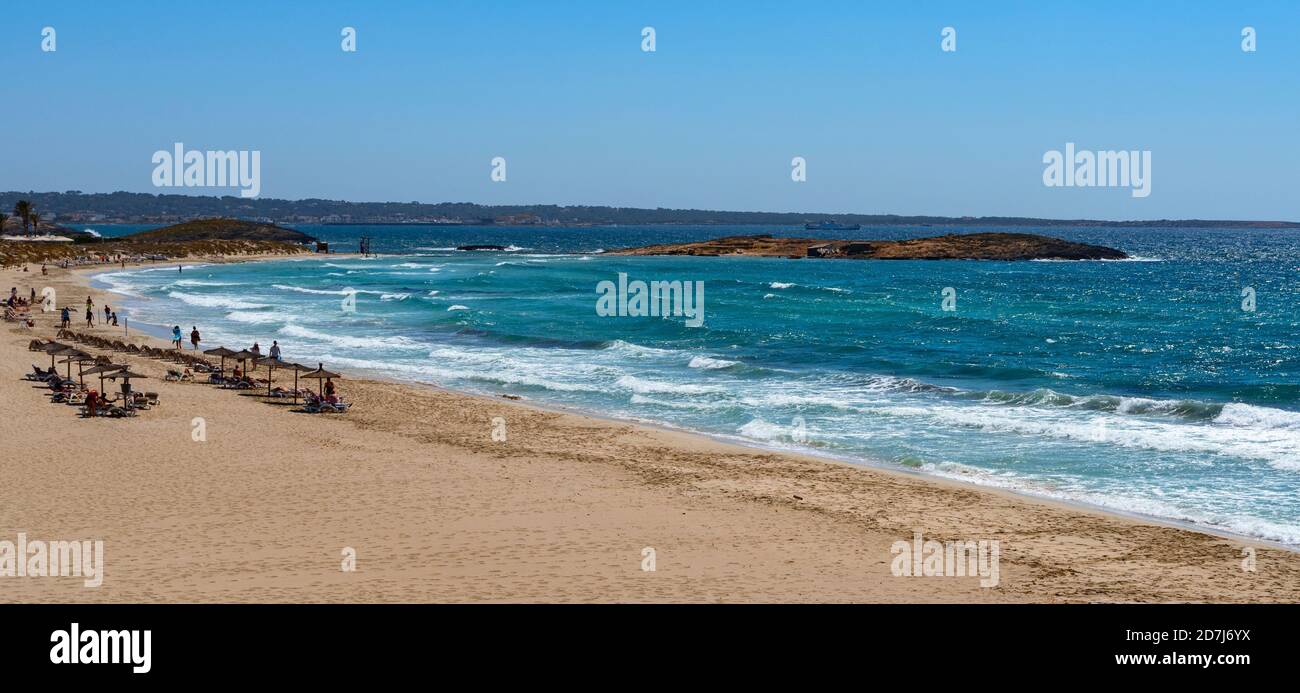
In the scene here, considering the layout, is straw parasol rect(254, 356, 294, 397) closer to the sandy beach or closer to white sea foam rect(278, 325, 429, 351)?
the sandy beach

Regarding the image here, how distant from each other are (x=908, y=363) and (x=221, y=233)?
435 feet

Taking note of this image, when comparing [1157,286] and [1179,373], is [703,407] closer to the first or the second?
[1179,373]

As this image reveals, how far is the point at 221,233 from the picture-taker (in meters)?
150

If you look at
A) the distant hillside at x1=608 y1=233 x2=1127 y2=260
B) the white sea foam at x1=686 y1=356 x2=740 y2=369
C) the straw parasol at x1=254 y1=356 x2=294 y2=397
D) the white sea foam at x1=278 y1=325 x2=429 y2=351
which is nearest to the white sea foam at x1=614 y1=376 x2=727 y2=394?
the white sea foam at x1=686 y1=356 x2=740 y2=369

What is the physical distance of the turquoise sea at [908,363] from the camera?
2177 cm

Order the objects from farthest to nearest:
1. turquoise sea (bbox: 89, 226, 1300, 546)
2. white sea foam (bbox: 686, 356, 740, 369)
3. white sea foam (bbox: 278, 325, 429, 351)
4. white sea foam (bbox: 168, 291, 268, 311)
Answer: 1. white sea foam (bbox: 168, 291, 268, 311)
2. white sea foam (bbox: 278, 325, 429, 351)
3. white sea foam (bbox: 686, 356, 740, 369)
4. turquoise sea (bbox: 89, 226, 1300, 546)

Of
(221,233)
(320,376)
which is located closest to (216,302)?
(320,376)

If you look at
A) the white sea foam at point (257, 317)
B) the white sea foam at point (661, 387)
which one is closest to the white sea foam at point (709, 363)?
the white sea foam at point (661, 387)

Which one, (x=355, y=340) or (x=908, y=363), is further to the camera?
(x=355, y=340)

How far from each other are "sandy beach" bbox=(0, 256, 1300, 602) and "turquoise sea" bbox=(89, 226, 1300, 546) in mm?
2548

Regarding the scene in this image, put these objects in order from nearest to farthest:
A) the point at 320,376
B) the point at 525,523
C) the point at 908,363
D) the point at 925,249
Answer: the point at 525,523, the point at 320,376, the point at 908,363, the point at 925,249

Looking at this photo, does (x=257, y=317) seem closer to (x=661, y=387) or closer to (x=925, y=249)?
(x=661, y=387)

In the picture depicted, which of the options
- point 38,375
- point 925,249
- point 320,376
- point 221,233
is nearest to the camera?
point 320,376

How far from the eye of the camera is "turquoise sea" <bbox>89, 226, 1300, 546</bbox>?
71.4 ft
